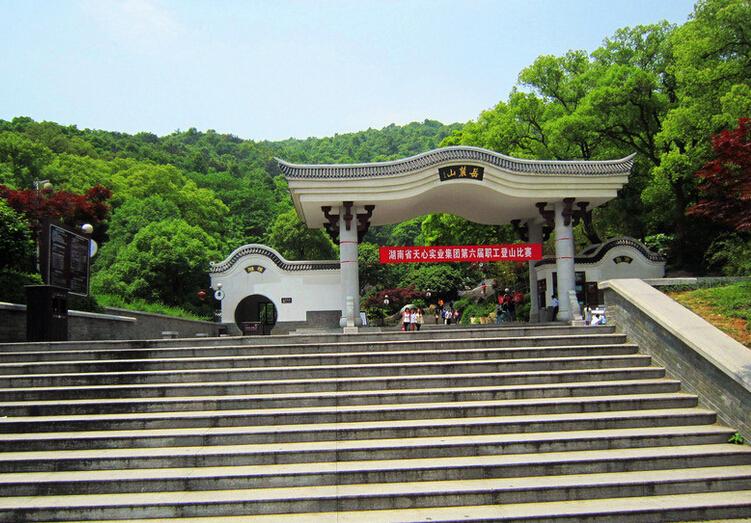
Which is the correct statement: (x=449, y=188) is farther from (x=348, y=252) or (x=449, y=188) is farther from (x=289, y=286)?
(x=289, y=286)

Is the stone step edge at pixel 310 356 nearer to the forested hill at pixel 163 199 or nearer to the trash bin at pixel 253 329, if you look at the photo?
the forested hill at pixel 163 199

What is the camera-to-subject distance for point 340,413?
23.2 feet

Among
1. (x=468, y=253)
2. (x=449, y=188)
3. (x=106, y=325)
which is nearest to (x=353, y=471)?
(x=106, y=325)

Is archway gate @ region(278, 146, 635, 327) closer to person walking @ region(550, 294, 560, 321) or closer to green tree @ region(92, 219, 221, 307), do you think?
person walking @ region(550, 294, 560, 321)

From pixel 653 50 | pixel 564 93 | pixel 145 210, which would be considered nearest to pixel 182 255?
pixel 145 210

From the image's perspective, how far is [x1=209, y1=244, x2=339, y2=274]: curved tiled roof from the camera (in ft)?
56.9

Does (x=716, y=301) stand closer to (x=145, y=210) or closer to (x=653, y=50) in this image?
(x=653, y=50)

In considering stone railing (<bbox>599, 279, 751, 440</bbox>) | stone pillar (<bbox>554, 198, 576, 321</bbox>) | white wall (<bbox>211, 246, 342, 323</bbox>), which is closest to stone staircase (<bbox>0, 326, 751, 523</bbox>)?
stone railing (<bbox>599, 279, 751, 440</bbox>)

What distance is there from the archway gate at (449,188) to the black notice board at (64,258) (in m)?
5.30

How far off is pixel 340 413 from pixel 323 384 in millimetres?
788

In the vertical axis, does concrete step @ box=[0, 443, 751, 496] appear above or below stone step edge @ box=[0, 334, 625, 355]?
below

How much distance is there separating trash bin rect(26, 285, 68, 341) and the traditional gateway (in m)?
6.41

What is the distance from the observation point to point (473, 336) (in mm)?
9609

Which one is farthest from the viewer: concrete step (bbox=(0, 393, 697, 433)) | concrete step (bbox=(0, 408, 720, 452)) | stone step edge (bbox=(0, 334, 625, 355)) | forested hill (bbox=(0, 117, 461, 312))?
forested hill (bbox=(0, 117, 461, 312))
